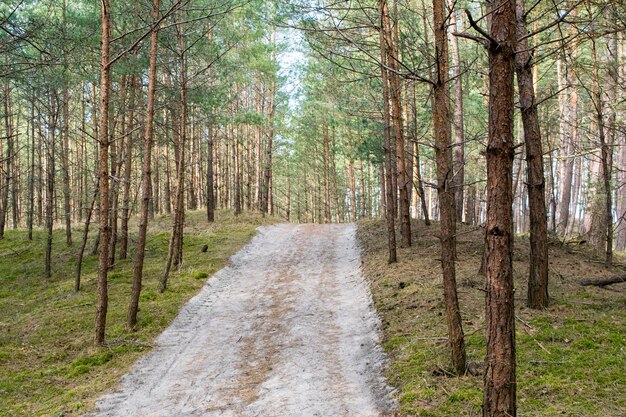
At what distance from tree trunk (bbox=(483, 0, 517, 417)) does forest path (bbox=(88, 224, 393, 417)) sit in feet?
8.13

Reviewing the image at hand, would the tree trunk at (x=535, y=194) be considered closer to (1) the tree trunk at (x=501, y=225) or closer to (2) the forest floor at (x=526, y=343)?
(2) the forest floor at (x=526, y=343)

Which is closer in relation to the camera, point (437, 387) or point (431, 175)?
point (437, 387)

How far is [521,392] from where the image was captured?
544cm

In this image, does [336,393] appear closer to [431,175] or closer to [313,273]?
[313,273]

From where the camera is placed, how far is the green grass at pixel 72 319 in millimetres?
7660

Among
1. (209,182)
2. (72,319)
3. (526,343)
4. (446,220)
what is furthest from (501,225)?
(209,182)

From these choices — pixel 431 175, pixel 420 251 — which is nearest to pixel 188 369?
pixel 420 251

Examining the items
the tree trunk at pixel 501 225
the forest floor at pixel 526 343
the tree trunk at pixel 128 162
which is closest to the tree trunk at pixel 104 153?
the tree trunk at pixel 128 162

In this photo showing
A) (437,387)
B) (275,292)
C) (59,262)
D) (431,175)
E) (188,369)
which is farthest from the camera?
(431,175)

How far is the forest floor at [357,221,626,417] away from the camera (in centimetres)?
527

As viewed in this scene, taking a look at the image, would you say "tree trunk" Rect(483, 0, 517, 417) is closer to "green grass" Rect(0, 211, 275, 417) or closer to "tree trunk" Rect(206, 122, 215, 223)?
"green grass" Rect(0, 211, 275, 417)

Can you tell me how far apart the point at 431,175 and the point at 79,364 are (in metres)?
29.5

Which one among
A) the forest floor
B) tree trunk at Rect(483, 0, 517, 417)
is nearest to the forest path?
the forest floor

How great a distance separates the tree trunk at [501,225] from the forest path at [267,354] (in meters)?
2.48
